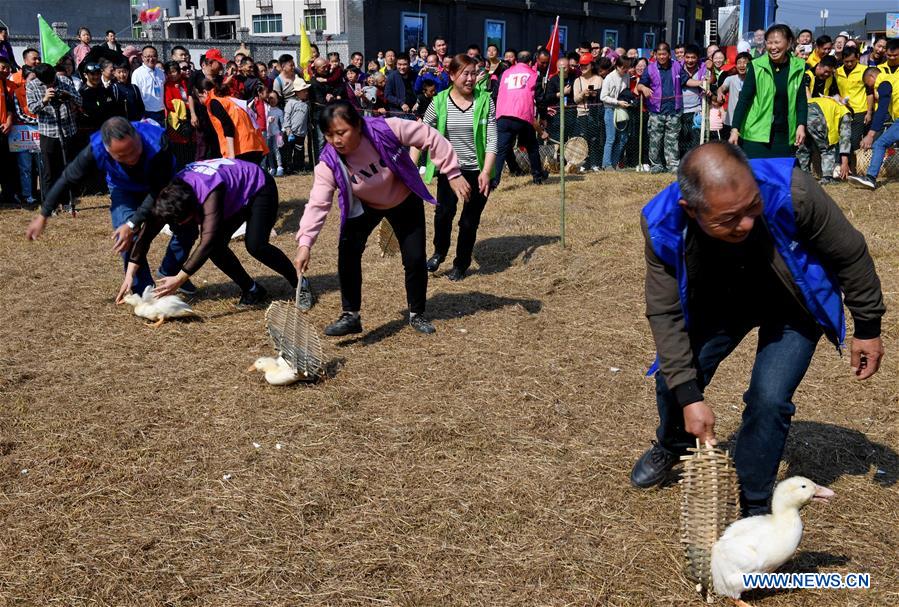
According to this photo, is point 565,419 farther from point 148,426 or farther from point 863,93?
point 863,93

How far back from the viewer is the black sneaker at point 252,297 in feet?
23.7

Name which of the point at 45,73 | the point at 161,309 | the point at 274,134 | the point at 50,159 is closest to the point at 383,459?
the point at 161,309

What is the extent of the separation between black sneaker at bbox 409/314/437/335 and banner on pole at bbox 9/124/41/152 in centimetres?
753

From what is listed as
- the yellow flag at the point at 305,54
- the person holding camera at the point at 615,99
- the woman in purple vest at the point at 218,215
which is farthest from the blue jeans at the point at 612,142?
the woman in purple vest at the point at 218,215

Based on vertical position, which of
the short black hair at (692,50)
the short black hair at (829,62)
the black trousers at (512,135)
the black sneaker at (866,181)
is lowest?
the black sneaker at (866,181)

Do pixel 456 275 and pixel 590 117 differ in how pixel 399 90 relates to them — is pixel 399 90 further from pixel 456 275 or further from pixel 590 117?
pixel 456 275

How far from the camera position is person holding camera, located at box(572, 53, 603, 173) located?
48.8 feet

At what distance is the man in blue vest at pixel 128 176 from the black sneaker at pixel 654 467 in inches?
162

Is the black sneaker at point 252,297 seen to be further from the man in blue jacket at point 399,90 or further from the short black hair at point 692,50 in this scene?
the short black hair at point 692,50

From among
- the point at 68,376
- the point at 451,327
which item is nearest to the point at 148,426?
the point at 68,376

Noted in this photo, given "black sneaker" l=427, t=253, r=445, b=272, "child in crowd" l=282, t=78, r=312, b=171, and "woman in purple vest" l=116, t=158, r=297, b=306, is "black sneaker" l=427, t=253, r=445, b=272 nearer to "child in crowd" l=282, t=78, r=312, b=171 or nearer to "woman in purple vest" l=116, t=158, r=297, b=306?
"woman in purple vest" l=116, t=158, r=297, b=306

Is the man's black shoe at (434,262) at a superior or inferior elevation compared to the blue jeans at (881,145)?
inferior

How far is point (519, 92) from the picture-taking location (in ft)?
39.0

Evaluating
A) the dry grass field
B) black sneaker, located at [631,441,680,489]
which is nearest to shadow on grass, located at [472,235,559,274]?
the dry grass field
